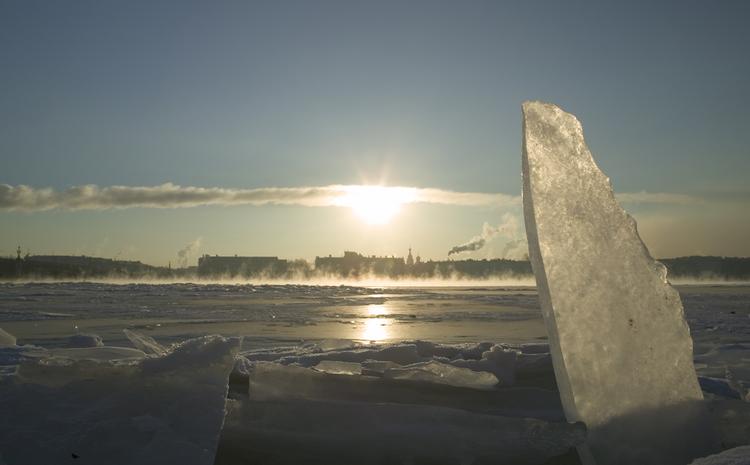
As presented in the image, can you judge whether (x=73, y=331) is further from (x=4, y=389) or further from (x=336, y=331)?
(x=4, y=389)

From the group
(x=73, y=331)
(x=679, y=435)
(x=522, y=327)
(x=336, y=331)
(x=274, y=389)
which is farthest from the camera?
(x=522, y=327)

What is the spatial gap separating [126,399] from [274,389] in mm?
676

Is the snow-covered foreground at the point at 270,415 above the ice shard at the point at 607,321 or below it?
below

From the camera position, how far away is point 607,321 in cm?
216

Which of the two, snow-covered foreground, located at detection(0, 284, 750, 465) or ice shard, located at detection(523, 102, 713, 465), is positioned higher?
ice shard, located at detection(523, 102, 713, 465)

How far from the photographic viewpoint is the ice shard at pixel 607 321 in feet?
6.89

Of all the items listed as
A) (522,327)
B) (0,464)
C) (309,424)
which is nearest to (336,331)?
(522,327)

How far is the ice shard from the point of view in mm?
2100

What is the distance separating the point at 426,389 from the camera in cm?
290

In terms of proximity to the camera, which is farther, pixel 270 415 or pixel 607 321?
pixel 270 415

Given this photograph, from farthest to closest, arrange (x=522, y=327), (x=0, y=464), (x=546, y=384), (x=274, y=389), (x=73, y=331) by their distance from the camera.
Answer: (x=522, y=327)
(x=73, y=331)
(x=546, y=384)
(x=274, y=389)
(x=0, y=464)

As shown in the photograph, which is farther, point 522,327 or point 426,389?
point 522,327

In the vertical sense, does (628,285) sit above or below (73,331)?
above

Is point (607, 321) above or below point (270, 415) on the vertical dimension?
above
